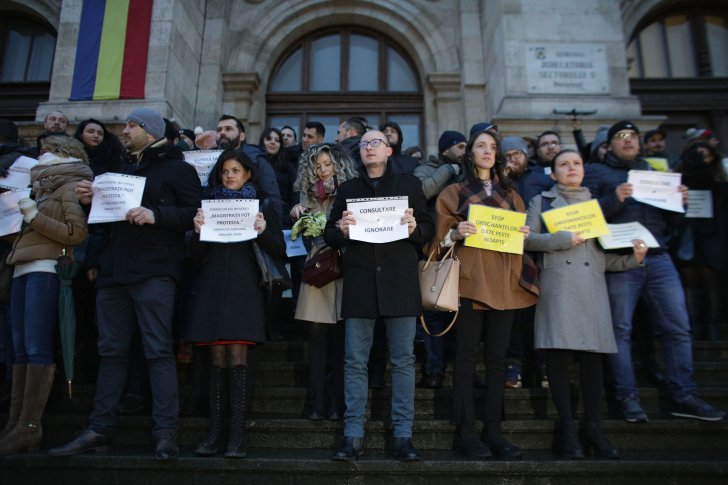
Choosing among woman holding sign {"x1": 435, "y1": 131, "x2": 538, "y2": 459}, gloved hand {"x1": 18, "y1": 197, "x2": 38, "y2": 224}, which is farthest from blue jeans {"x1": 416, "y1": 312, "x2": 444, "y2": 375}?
gloved hand {"x1": 18, "y1": 197, "x2": 38, "y2": 224}

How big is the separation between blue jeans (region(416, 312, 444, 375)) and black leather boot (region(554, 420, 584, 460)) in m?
1.16

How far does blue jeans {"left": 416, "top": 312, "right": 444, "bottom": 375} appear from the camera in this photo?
510cm

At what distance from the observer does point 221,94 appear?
10.2 meters

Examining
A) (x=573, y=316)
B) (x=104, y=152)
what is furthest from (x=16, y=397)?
(x=573, y=316)

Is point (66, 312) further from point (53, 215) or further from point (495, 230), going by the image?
point (495, 230)

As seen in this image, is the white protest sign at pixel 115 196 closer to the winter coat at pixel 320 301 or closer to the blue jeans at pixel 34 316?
the blue jeans at pixel 34 316

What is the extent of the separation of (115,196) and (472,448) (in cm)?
322

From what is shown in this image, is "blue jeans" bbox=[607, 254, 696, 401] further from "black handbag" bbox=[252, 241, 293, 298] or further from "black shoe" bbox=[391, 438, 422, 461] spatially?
"black handbag" bbox=[252, 241, 293, 298]

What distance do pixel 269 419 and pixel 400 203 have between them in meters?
1.96

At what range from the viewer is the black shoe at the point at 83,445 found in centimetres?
402

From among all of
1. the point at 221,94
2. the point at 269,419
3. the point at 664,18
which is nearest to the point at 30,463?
the point at 269,419

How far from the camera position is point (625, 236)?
473cm

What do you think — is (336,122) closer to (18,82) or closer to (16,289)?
(18,82)

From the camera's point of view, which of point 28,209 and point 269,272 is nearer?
point 269,272
